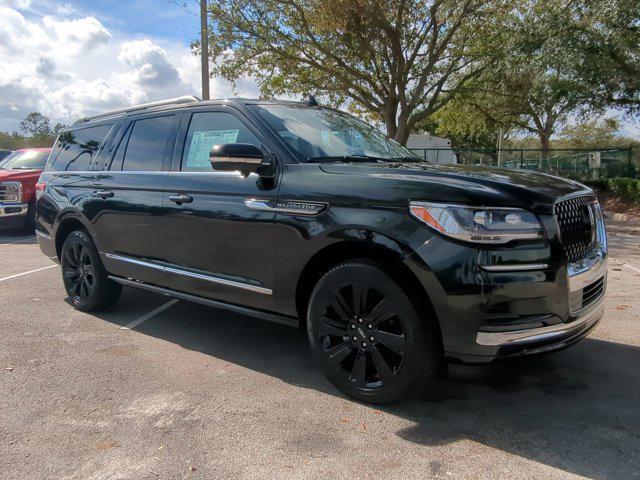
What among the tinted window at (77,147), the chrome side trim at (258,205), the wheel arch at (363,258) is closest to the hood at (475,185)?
the wheel arch at (363,258)

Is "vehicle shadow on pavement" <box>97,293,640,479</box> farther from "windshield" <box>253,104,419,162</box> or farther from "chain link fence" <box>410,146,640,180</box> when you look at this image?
"chain link fence" <box>410,146,640,180</box>

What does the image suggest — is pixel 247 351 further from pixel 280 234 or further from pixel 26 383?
pixel 26 383

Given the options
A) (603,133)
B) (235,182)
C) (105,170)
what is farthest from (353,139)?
(603,133)

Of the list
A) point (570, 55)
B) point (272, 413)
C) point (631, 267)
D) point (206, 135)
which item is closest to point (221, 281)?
point (272, 413)

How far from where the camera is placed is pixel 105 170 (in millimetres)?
4914

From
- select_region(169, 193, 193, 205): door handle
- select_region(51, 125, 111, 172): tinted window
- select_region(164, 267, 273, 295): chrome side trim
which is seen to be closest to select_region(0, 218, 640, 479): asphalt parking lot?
select_region(164, 267, 273, 295): chrome side trim

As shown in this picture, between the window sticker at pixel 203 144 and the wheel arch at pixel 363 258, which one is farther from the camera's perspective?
the window sticker at pixel 203 144

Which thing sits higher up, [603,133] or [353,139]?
[603,133]

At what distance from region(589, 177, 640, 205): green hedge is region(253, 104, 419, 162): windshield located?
14519mm

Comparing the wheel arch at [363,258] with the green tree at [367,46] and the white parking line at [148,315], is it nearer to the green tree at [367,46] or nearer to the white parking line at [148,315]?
the white parking line at [148,315]

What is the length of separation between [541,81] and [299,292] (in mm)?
15051

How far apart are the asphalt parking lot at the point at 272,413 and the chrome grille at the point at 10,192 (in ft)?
22.0

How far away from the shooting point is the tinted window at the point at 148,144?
4426 mm

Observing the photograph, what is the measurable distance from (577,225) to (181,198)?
2.74m
